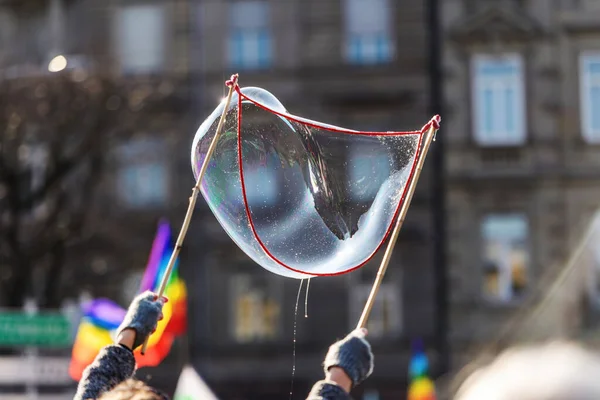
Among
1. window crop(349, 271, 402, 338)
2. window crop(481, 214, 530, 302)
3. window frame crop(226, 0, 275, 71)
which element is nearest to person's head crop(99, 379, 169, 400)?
window crop(349, 271, 402, 338)

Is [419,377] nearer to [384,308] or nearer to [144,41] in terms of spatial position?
[384,308]

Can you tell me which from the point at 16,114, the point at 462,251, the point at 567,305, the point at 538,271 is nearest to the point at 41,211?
the point at 16,114

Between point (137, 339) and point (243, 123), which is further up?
point (243, 123)

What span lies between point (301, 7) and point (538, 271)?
6.15m

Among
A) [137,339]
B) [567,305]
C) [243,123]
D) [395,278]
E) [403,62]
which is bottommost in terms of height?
[395,278]

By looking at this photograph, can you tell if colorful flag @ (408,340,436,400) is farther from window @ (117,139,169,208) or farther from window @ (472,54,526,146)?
window @ (117,139,169,208)

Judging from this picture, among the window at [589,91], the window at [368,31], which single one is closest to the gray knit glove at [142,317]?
the window at [589,91]

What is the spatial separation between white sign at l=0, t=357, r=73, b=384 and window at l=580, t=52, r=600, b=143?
38.1 ft

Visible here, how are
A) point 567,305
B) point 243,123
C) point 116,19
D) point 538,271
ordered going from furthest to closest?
1. point 116,19
2. point 538,271
3. point 243,123
4. point 567,305

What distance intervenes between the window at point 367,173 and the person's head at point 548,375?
Result: 2.60 m

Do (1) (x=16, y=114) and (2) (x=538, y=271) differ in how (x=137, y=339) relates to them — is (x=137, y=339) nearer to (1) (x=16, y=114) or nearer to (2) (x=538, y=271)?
(1) (x=16, y=114)

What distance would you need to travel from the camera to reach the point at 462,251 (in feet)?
65.5

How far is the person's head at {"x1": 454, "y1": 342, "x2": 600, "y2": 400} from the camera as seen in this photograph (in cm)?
179

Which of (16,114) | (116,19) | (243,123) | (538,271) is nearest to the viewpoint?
(243,123)
